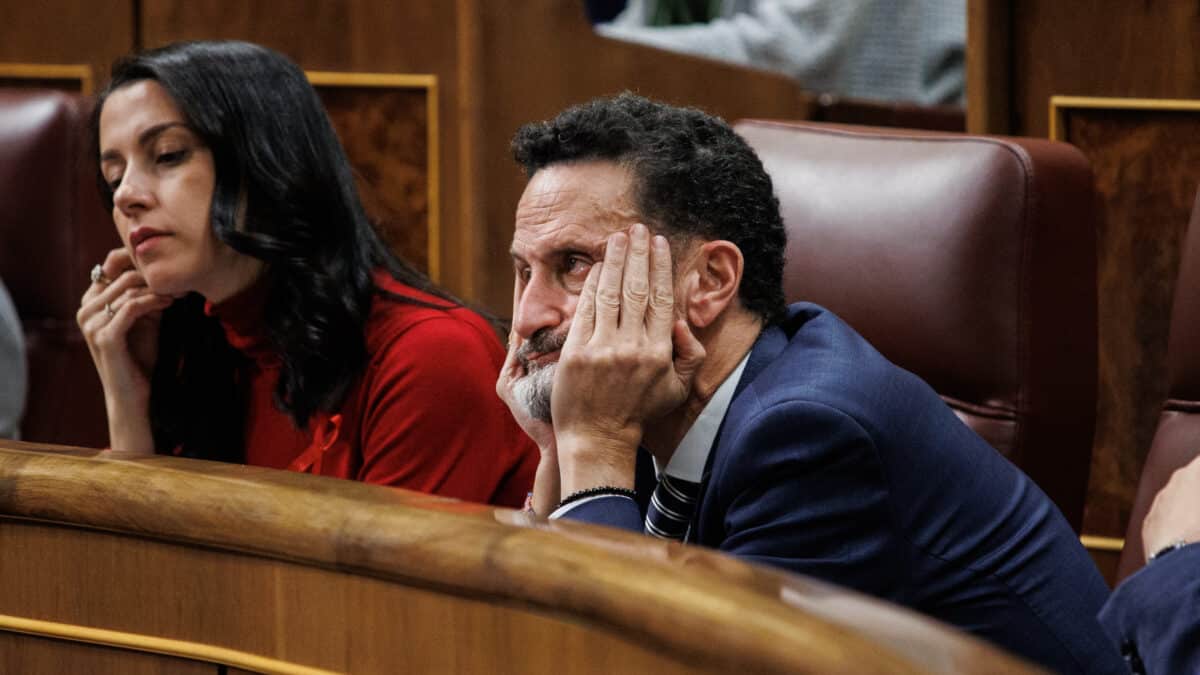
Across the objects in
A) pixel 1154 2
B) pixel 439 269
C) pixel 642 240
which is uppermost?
pixel 1154 2

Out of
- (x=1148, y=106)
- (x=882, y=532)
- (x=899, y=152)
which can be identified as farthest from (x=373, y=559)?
(x=1148, y=106)

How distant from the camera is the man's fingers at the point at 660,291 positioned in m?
1.23

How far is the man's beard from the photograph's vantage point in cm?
130

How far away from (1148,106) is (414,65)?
1146mm

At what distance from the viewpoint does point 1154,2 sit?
1.90 metres

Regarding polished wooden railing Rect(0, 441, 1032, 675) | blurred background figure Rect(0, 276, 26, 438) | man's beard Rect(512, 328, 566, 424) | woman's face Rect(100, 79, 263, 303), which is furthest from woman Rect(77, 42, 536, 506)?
polished wooden railing Rect(0, 441, 1032, 675)

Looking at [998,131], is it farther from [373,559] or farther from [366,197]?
[373,559]

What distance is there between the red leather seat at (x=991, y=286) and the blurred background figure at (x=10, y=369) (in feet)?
3.72

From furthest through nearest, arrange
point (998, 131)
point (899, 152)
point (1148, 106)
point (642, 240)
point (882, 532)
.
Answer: point (998, 131)
point (1148, 106)
point (899, 152)
point (642, 240)
point (882, 532)

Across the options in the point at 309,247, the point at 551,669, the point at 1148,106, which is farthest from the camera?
the point at 1148,106

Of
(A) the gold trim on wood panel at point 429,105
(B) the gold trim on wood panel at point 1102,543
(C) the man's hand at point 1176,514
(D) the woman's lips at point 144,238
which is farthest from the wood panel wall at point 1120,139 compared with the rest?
(D) the woman's lips at point 144,238

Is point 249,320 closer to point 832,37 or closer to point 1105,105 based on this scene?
point 1105,105

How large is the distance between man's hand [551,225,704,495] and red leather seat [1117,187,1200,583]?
523mm

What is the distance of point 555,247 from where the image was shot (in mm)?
1257
